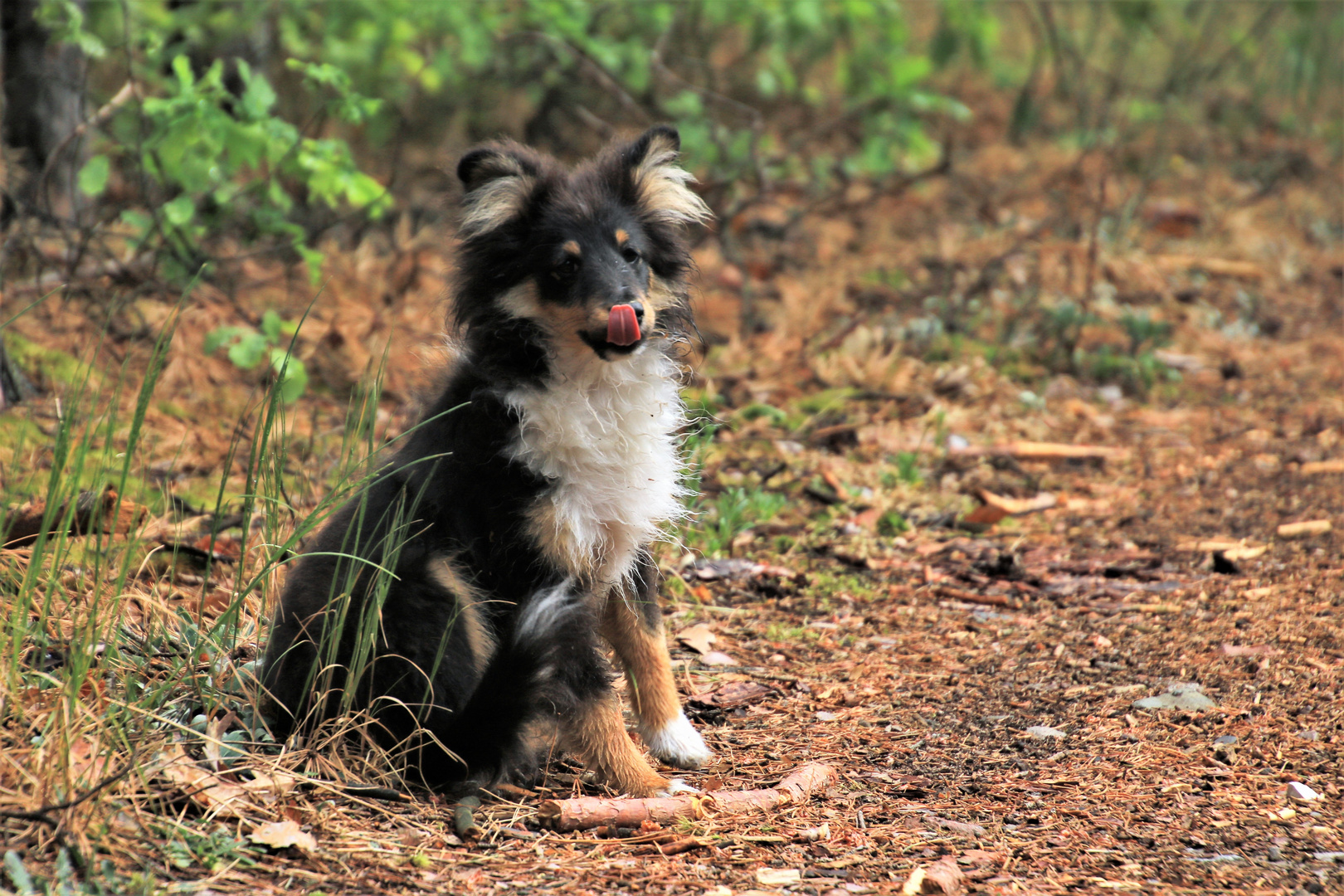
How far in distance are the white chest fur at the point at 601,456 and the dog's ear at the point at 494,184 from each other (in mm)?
584

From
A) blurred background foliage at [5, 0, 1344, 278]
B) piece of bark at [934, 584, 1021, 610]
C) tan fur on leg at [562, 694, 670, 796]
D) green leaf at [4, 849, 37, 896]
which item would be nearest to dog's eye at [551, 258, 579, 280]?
blurred background foliage at [5, 0, 1344, 278]

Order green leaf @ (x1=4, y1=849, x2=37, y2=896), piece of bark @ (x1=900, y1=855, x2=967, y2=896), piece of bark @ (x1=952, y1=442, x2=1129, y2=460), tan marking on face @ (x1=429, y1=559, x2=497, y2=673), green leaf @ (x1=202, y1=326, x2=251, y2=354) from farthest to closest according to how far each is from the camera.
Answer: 1. piece of bark @ (x1=952, y1=442, x2=1129, y2=460)
2. green leaf @ (x1=202, y1=326, x2=251, y2=354)
3. tan marking on face @ (x1=429, y1=559, x2=497, y2=673)
4. piece of bark @ (x1=900, y1=855, x2=967, y2=896)
5. green leaf @ (x1=4, y1=849, x2=37, y2=896)

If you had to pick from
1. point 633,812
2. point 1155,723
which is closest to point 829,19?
point 1155,723

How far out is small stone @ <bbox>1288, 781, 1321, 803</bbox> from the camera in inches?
133

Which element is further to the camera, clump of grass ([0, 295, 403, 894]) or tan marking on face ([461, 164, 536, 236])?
tan marking on face ([461, 164, 536, 236])

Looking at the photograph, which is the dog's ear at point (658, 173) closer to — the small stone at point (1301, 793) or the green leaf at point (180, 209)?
the small stone at point (1301, 793)

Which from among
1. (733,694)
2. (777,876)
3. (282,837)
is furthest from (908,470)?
(282,837)

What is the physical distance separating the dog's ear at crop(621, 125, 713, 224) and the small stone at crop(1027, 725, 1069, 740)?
220 centimetres

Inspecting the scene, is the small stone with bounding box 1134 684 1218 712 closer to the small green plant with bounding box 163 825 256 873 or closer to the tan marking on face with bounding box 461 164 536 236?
the tan marking on face with bounding box 461 164 536 236

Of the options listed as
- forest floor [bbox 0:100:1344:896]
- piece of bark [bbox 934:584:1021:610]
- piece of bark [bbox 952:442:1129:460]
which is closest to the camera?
forest floor [bbox 0:100:1344:896]

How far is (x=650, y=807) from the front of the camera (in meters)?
3.36

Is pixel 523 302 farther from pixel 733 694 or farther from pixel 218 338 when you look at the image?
pixel 218 338

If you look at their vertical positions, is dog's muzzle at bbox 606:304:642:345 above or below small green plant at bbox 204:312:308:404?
above

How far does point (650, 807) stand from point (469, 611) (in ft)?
2.68
